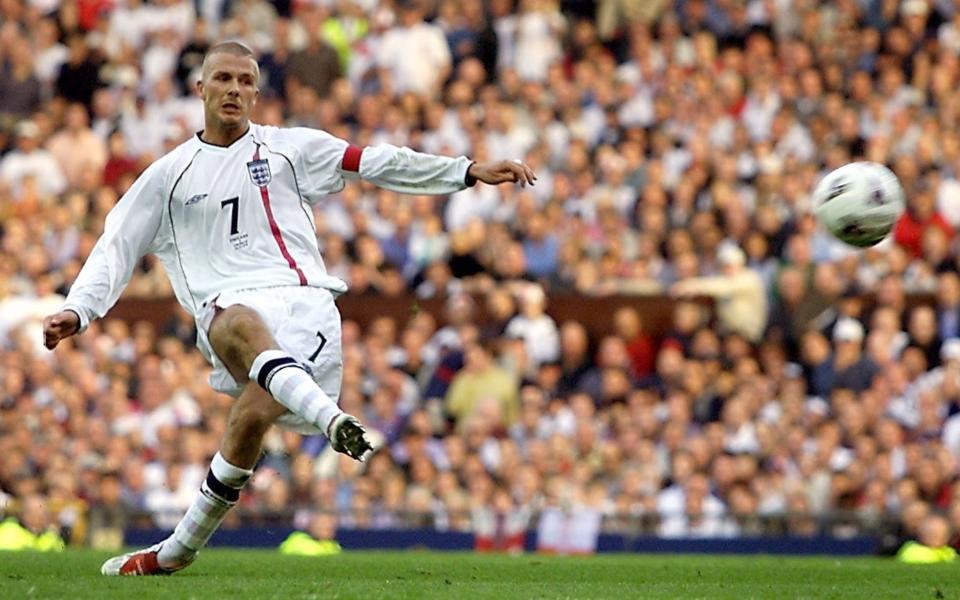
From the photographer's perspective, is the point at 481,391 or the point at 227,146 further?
the point at 481,391

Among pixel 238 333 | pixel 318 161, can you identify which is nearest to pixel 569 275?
pixel 318 161

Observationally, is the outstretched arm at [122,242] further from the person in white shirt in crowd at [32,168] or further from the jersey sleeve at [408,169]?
the person in white shirt in crowd at [32,168]

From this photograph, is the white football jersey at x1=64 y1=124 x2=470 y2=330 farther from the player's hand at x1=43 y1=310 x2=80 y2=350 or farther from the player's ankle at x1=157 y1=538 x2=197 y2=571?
the player's ankle at x1=157 y1=538 x2=197 y2=571

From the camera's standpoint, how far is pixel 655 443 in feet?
54.3

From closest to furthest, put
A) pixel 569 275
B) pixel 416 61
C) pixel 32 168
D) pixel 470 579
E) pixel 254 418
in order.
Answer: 1. pixel 254 418
2. pixel 470 579
3. pixel 569 275
4. pixel 416 61
5. pixel 32 168

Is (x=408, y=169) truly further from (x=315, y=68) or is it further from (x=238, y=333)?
(x=315, y=68)

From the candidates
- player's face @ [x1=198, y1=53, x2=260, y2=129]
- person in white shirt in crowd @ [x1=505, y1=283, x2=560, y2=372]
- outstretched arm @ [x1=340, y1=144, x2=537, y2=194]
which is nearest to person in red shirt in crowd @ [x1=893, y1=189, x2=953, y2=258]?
person in white shirt in crowd @ [x1=505, y1=283, x2=560, y2=372]

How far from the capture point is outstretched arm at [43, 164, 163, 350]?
9453 mm

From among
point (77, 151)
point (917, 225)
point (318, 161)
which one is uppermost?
point (77, 151)

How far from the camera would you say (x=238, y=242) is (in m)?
9.55

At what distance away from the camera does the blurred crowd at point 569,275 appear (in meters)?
16.2

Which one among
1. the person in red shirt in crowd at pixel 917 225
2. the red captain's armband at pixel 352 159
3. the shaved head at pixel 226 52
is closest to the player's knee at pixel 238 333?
the red captain's armband at pixel 352 159

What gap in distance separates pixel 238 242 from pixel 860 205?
3.53 meters

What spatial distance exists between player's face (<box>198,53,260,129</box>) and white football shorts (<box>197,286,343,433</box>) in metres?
0.86
